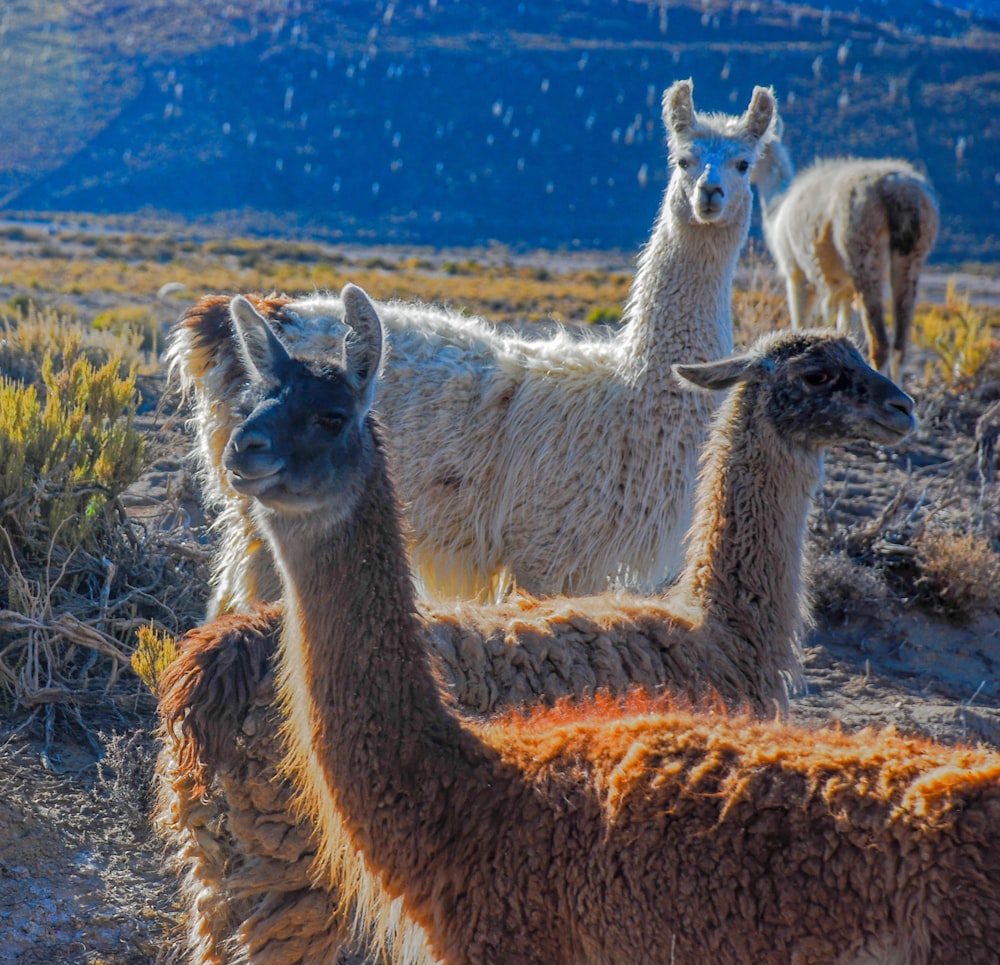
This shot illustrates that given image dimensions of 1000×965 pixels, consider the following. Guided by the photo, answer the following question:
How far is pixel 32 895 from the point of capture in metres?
3.35

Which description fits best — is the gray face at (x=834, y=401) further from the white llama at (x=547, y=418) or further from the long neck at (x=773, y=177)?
the long neck at (x=773, y=177)

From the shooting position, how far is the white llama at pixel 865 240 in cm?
912

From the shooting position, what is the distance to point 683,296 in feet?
16.0

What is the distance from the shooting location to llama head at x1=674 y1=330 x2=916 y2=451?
3.46 m

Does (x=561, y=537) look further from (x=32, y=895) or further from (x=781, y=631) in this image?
(x=32, y=895)

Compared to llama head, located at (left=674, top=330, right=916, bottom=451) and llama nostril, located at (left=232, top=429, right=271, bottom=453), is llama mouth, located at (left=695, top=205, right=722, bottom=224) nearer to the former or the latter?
llama head, located at (left=674, top=330, right=916, bottom=451)

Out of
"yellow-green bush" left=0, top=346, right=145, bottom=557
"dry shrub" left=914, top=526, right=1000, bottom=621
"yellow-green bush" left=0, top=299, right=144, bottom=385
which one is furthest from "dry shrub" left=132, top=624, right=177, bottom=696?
"yellow-green bush" left=0, top=299, right=144, bottom=385

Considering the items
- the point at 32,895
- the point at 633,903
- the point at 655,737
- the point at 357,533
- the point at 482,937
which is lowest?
the point at 32,895

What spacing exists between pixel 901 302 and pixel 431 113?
64.3 meters

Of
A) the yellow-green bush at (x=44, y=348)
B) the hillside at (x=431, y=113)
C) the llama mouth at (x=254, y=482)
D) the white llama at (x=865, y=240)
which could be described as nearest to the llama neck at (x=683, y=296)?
the llama mouth at (x=254, y=482)

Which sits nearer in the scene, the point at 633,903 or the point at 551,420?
the point at 633,903

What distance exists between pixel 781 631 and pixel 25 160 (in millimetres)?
62866

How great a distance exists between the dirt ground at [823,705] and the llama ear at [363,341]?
69.6 inches

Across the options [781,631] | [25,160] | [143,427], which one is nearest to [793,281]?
[143,427]
